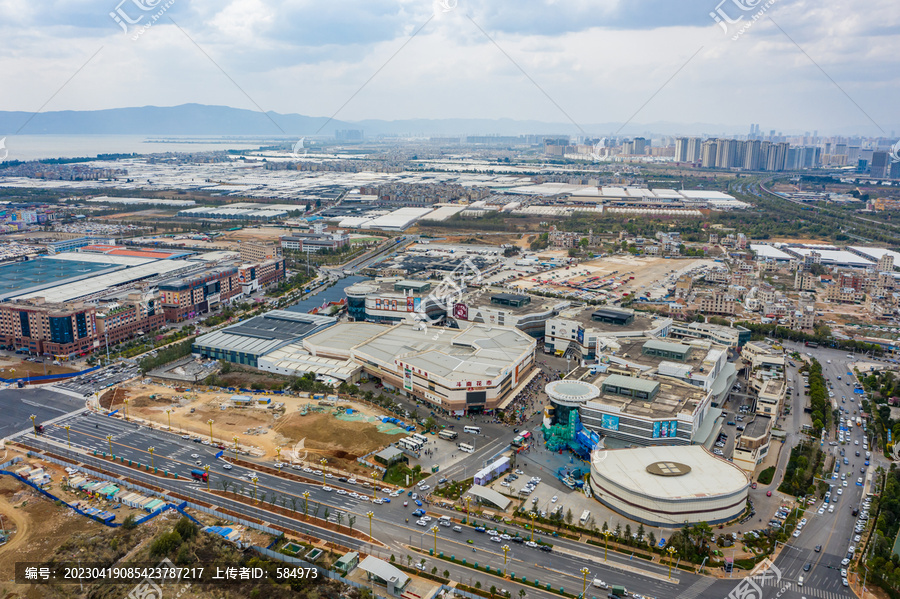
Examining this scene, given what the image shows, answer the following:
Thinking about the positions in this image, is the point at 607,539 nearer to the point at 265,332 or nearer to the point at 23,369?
the point at 265,332

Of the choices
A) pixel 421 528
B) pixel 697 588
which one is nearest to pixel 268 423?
pixel 421 528

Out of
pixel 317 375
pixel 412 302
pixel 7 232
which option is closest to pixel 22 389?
pixel 317 375

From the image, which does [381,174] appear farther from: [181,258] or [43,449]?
[43,449]

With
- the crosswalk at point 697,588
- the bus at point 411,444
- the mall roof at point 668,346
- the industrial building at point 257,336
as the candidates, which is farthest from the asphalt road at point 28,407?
the mall roof at point 668,346

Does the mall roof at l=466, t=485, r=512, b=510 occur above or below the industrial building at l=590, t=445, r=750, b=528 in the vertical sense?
below

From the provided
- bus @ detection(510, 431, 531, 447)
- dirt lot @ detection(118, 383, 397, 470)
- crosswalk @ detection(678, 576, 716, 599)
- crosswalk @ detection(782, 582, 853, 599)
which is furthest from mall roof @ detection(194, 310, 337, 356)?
crosswalk @ detection(782, 582, 853, 599)

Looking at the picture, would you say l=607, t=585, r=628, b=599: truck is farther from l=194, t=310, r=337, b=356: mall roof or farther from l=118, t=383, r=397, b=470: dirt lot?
l=194, t=310, r=337, b=356: mall roof

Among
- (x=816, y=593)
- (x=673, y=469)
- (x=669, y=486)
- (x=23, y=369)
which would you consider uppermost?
(x=673, y=469)
